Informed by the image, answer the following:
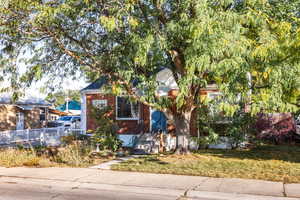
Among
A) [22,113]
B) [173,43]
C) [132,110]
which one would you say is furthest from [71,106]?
[173,43]

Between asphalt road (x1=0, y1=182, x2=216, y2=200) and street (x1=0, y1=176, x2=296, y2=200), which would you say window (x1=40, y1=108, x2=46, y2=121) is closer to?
street (x1=0, y1=176, x2=296, y2=200)

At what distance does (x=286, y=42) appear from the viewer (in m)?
9.83

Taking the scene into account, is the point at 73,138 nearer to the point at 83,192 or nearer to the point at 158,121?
the point at 158,121

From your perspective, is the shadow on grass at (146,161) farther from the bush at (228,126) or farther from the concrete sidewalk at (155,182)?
the bush at (228,126)

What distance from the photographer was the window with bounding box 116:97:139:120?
65.0 feet

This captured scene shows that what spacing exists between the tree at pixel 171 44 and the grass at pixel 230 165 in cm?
157

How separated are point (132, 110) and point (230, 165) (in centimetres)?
918

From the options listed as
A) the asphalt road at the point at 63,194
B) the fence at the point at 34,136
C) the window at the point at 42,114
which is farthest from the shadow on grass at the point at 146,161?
the window at the point at 42,114

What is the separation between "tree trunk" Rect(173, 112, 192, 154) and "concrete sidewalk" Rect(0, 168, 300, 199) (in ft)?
13.5

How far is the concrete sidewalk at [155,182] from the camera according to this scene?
8.15 metres

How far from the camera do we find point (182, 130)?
46.8 feet

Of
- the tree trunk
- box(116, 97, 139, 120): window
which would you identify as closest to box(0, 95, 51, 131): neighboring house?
box(116, 97, 139, 120): window

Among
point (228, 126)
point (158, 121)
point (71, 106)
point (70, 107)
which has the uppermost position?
point (71, 106)

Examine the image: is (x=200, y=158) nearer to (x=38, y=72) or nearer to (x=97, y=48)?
(x=97, y=48)
